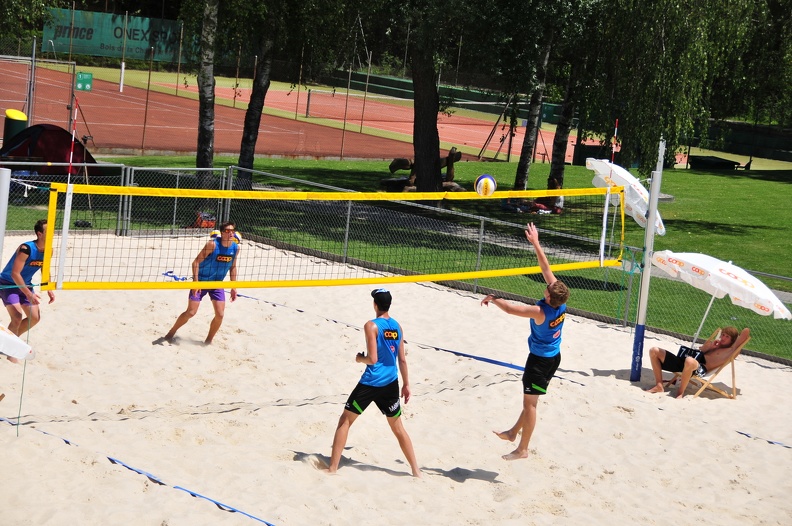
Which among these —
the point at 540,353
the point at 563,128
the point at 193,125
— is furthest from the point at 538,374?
the point at 193,125

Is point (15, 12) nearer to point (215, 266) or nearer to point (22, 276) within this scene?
point (215, 266)

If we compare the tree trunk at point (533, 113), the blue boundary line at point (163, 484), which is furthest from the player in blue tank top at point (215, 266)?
the tree trunk at point (533, 113)

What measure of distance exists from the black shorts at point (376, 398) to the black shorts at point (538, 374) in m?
1.40

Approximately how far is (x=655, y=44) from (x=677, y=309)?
5.50 meters

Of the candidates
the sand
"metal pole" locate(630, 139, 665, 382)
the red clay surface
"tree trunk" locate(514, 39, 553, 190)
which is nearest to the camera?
the sand

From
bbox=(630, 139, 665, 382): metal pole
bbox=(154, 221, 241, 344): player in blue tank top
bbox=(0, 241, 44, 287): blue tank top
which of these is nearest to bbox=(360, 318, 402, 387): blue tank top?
bbox=(154, 221, 241, 344): player in blue tank top

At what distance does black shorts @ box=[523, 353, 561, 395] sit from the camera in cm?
866

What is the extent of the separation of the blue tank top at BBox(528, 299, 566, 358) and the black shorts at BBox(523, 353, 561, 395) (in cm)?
5

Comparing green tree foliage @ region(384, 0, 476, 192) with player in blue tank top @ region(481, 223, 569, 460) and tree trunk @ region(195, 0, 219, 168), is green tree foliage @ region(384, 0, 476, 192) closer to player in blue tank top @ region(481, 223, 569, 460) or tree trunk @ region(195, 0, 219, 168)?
tree trunk @ region(195, 0, 219, 168)

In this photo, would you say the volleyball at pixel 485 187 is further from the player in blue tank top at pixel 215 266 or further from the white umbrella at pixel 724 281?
the player in blue tank top at pixel 215 266

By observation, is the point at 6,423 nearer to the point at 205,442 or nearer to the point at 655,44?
the point at 205,442

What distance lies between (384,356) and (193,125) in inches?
1071

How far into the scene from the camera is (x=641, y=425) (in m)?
9.83

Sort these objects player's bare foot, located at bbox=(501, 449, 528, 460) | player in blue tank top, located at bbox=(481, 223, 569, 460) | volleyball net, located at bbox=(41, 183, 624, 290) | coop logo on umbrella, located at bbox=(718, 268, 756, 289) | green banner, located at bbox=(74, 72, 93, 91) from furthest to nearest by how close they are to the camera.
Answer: green banner, located at bbox=(74, 72, 93, 91) < volleyball net, located at bbox=(41, 183, 624, 290) < coop logo on umbrella, located at bbox=(718, 268, 756, 289) < player's bare foot, located at bbox=(501, 449, 528, 460) < player in blue tank top, located at bbox=(481, 223, 569, 460)
